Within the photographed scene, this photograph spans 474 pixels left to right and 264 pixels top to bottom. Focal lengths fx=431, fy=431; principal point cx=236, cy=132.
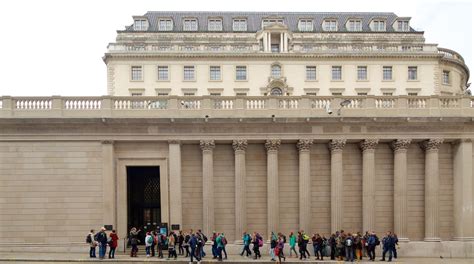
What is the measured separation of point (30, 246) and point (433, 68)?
182 feet

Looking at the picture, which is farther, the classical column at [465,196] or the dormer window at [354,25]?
the dormer window at [354,25]

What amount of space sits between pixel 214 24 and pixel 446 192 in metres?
47.5

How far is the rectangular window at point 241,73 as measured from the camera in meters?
59.6

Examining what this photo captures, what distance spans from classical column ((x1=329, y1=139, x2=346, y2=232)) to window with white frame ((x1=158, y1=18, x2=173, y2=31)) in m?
45.3

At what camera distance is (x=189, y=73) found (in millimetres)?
59156

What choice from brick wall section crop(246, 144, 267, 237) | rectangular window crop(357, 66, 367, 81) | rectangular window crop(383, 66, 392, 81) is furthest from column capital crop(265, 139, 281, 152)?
rectangular window crop(383, 66, 392, 81)

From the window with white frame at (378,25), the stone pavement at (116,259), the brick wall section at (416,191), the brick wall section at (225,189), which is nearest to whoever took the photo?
the stone pavement at (116,259)

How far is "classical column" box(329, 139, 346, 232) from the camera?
25047 millimetres

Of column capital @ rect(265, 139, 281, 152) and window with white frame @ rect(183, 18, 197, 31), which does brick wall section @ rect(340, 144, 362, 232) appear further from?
window with white frame @ rect(183, 18, 197, 31)

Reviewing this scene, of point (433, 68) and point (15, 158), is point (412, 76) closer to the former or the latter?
point (433, 68)

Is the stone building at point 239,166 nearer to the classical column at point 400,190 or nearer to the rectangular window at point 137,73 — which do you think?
the classical column at point 400,190

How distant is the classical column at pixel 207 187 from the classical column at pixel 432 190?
40.9 feet

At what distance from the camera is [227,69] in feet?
194

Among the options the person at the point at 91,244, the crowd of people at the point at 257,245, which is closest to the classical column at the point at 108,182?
the crowd of people at the point at 257,245
